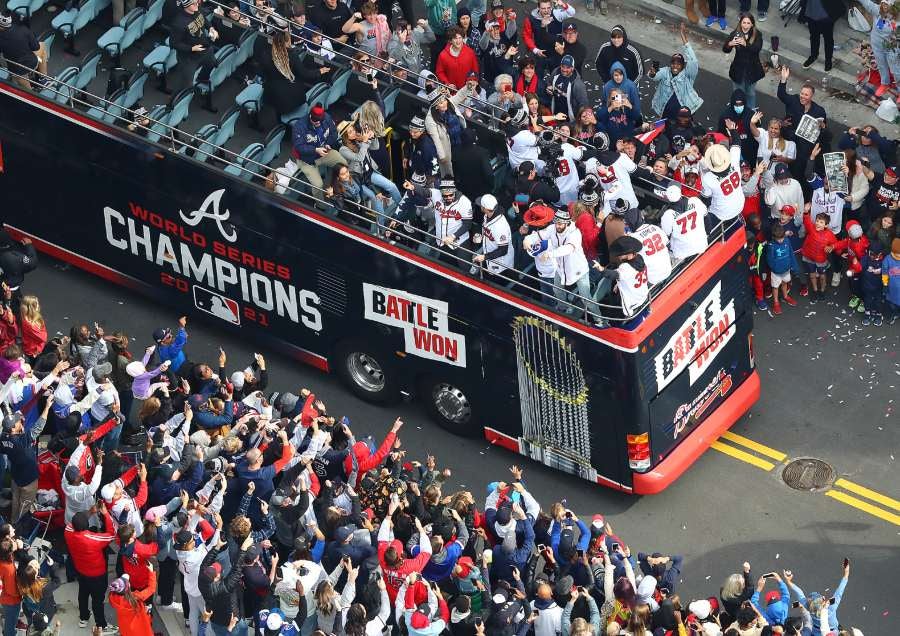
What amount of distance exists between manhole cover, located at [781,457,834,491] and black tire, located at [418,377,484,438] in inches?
141

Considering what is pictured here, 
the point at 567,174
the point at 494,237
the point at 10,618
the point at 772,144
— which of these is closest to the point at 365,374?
the point at 494,237

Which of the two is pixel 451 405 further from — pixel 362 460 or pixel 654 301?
pixel 654 301

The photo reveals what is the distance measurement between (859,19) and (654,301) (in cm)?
927

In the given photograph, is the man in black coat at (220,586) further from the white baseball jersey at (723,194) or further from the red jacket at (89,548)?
the white baseball jersey at (723,194)

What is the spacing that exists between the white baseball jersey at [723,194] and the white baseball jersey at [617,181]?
823mm

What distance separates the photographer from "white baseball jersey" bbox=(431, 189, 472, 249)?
76.3 feet

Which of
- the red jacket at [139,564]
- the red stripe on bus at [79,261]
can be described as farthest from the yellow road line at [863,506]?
the red stripe on bus at [79,261]

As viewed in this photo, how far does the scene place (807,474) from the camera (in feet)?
79.4

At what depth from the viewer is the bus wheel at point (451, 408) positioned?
24253mm

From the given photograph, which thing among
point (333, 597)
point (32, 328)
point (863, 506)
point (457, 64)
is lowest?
point (863, 506)

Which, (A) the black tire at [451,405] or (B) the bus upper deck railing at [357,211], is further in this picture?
(A) the black tire at [451,405]

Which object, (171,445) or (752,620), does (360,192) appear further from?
(752,620)

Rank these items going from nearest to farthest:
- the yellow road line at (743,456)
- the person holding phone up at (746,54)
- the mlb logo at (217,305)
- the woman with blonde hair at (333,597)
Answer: the woman with blonde hair at (333,597) → the yellow road line at (743,456) → the mlb logo at (217,305) → the person holding phone up at (746,54)

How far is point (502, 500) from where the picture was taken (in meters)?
21.6
